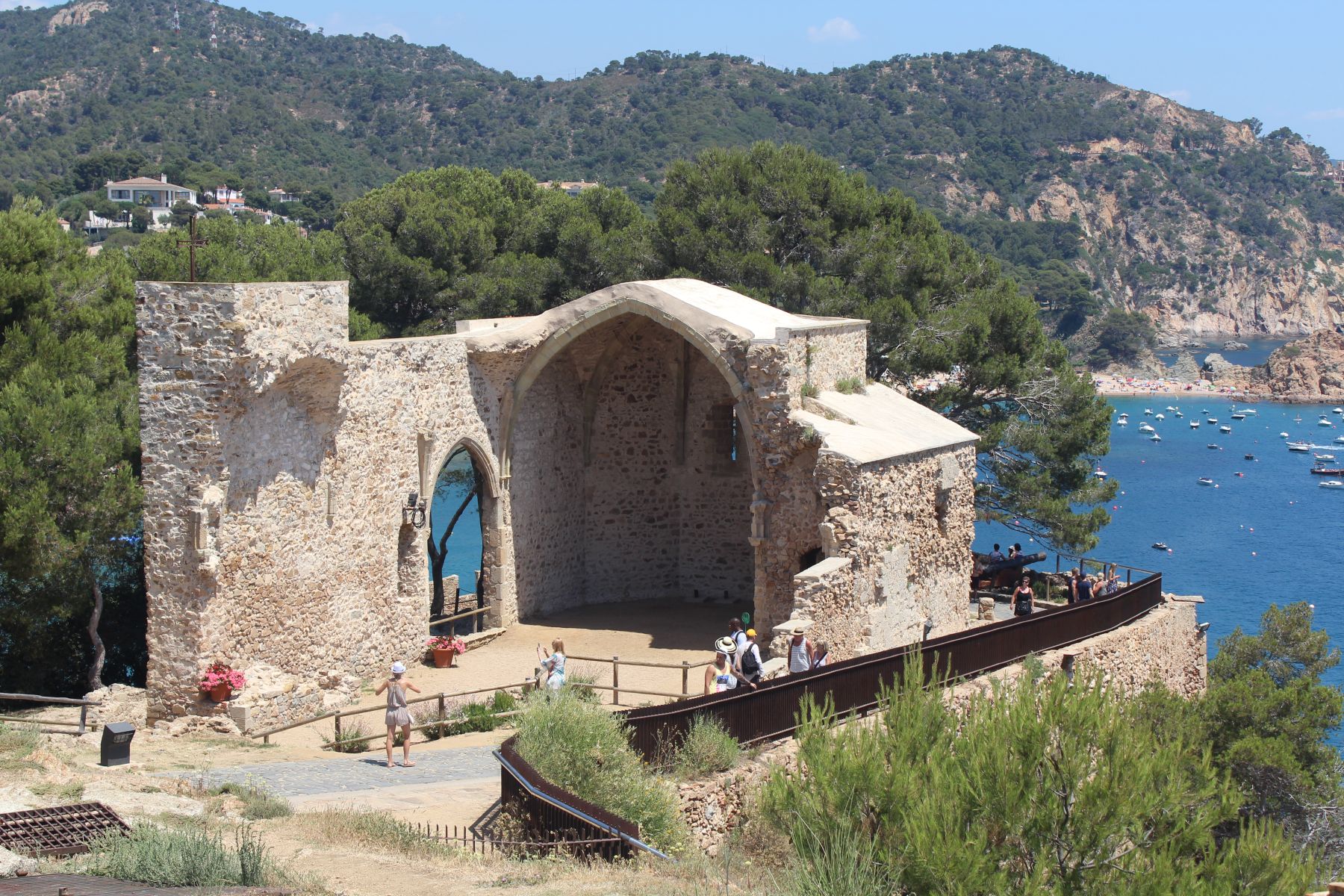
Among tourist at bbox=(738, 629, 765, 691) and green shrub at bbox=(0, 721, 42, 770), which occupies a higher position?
tourist at bbox=(738, 629, 765, 691)

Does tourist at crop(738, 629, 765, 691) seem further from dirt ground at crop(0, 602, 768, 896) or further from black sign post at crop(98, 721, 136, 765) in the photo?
black sign post at crop(98, 721, 136, 765)

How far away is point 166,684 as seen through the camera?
16.0 metres

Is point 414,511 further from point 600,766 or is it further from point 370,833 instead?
point 370,833

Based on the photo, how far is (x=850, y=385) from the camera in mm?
22234

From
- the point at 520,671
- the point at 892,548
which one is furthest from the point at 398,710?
the point at 892,548

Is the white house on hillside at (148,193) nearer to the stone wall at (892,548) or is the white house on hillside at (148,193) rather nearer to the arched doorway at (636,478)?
the arched doorway at (636,478)

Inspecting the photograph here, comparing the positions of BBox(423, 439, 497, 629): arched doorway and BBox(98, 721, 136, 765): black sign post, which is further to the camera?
BBox(423, 439, 497, 629): arched doorway

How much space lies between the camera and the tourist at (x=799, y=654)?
16734 millimetres

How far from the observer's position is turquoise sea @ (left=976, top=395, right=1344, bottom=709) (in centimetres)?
4622

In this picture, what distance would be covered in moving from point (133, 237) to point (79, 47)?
102200 millimetres

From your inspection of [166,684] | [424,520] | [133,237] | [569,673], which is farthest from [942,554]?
[133,237]

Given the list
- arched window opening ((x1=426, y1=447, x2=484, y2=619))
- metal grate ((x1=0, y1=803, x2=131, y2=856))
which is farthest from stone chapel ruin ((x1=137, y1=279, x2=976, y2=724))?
metal grate ((x1=0, y1=803, x2=131, y2=856))

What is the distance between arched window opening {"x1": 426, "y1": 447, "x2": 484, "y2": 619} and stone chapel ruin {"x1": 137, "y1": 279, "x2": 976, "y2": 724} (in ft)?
4.02

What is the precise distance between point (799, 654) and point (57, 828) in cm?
864
